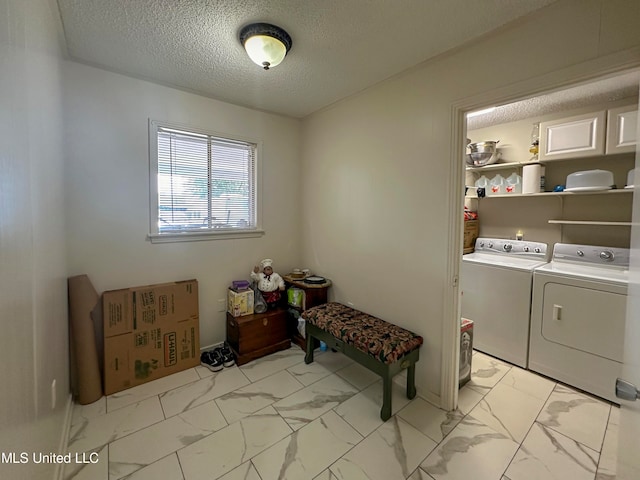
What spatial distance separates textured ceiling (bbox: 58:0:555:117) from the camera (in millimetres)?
1547

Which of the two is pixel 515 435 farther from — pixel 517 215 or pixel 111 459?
pixel 111 459

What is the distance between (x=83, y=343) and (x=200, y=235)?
1238 millimetres

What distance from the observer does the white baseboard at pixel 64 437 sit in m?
1.44

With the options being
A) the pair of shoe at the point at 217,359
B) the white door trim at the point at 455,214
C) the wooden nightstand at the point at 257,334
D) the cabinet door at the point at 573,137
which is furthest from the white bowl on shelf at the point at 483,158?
the pair of shoe at the point at 217,359

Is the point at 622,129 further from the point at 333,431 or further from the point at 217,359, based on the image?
the point at 217,359

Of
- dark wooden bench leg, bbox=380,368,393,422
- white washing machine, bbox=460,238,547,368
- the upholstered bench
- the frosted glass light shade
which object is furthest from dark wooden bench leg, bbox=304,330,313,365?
the frosted glass light shade

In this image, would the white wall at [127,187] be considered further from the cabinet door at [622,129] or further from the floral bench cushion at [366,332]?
the cabinet door at [622,129]

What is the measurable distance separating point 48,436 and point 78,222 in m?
1.53

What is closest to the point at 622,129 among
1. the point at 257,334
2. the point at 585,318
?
the point at 585,318

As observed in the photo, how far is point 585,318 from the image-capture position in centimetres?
221

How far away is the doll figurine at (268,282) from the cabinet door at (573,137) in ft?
9.94

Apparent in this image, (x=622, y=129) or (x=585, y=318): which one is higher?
(x=622, y=129)

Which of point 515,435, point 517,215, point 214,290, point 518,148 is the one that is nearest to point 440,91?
point 518,148

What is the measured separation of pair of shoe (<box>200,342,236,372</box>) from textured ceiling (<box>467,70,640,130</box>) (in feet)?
11.6
